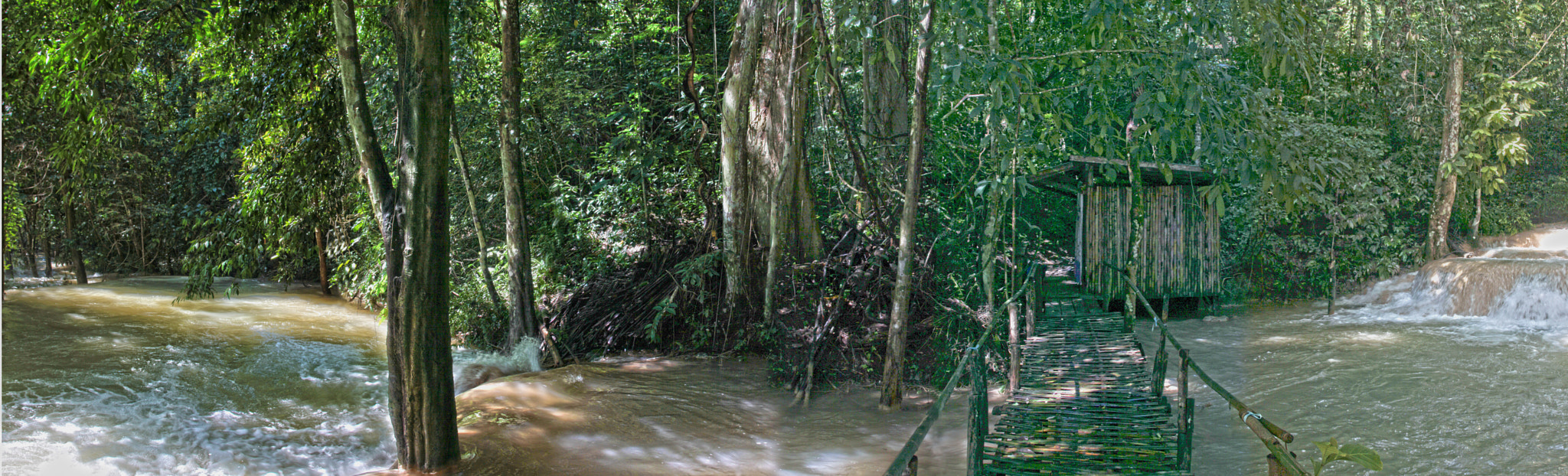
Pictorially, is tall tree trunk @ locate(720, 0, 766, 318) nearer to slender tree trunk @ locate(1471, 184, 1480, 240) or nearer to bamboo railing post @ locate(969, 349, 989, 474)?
bamboo railing post @ locate(969, 349, 989, 474)

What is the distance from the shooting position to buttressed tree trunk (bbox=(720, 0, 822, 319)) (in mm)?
8320

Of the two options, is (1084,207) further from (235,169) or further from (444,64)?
(235,169)

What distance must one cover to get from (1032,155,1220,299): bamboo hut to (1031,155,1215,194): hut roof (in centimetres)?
2

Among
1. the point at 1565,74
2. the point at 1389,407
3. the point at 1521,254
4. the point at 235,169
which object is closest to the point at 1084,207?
the point at 1389,407

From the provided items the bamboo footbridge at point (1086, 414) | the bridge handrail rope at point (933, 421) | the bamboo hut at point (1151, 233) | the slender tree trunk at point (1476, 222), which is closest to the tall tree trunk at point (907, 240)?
the bamboo footbridge at point (1086, 414)

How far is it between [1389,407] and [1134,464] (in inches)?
239

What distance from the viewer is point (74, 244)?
1670 centimetres

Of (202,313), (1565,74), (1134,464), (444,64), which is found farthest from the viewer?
(1565,74)

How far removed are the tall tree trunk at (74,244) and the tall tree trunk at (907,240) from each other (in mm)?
16210

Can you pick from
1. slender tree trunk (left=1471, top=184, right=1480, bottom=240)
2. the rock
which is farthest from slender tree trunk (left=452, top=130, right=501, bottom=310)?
slender tree trunk (left=1471, top=184, right=1480, bottom=240)

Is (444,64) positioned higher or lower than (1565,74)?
lower

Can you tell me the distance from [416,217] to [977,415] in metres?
3.69

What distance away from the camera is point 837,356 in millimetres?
7648

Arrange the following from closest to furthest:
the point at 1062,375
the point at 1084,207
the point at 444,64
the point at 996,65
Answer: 1. the point at 996,65
2. the point at 444,64
3. the point at 1062,375
4. the point at 1084,207
